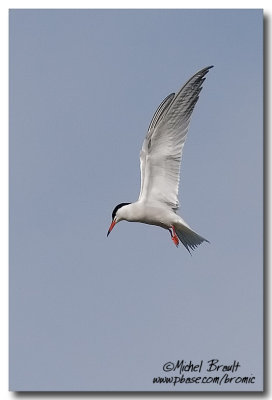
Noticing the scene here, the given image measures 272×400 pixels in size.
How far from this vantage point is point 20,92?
570cm

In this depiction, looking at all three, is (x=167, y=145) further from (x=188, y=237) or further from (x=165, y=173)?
(x=188, y=237)

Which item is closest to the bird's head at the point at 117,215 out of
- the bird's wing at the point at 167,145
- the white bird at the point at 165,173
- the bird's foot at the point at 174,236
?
the white bird at the point at 165,173

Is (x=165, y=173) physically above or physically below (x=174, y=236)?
above

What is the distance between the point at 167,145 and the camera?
5.91 meters

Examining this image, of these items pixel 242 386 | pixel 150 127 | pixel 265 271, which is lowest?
pixel 242 386

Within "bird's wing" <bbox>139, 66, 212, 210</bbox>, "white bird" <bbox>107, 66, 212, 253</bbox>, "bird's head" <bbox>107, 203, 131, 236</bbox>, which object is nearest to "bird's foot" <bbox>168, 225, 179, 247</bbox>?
"white bird" <bbox>107, 66, 212, 253</bbox>

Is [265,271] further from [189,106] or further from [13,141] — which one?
[13,141]

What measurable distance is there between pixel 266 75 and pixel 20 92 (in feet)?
4.61

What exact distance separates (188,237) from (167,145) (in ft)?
1.84

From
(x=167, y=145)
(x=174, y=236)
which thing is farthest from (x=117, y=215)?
(x=167, y=145)

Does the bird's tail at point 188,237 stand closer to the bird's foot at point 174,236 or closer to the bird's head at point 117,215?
the bird's foot at point 174,236

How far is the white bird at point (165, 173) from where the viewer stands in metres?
5.81

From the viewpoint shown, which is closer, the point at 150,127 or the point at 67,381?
the point at 67,381
